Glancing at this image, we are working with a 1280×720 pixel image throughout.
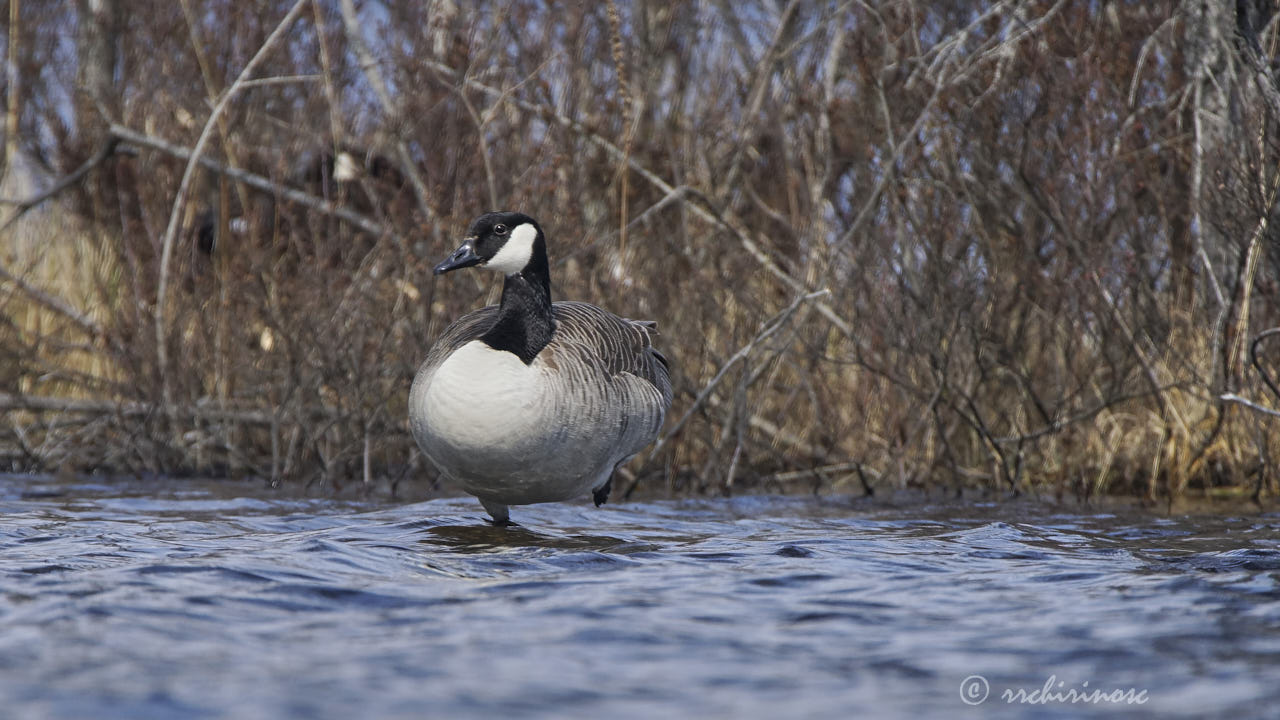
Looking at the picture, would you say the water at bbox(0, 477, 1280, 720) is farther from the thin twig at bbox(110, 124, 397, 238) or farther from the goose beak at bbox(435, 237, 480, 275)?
the thin twig at bbox(110, 124, 397, 238)

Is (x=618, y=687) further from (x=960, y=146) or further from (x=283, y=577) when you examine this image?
(x=960, y=146)

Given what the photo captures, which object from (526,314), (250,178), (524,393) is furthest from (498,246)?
(250,178)

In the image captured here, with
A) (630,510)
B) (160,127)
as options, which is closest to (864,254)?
(630,510)

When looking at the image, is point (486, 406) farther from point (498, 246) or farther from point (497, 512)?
point (497, 512)

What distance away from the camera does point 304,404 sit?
9258mm

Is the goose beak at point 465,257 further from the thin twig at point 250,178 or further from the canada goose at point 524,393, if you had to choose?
the thin twig at point 250,178

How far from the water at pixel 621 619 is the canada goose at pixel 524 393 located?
0.40 metres

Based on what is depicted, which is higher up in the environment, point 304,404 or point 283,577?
point 304,404

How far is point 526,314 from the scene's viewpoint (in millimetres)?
6332

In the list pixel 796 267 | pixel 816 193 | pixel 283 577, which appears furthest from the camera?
pixel 796 267

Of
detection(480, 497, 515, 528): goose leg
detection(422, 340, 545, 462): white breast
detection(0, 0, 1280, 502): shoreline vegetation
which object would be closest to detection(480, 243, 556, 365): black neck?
detection(422, 340, 545, 462): white breast

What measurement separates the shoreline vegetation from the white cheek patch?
6.08ft

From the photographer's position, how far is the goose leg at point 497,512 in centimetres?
679

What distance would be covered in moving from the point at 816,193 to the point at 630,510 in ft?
9.35
